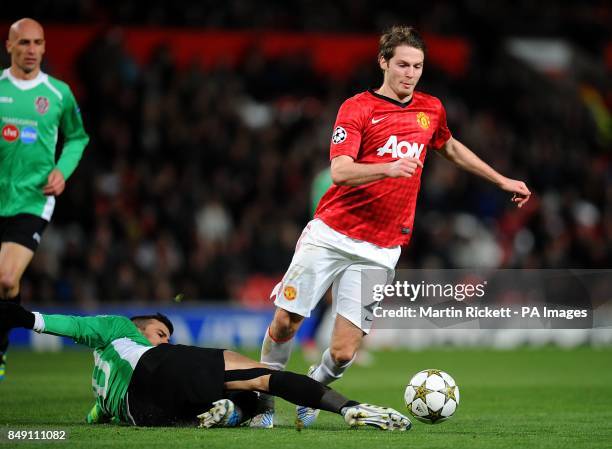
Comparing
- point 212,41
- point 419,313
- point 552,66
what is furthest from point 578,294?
point 552,66

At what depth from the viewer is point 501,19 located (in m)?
22.4

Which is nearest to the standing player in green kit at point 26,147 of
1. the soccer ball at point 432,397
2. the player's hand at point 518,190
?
the soccer ball at point 432,397

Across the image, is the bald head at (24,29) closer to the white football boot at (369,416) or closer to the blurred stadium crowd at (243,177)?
the white football boot at (369,416)

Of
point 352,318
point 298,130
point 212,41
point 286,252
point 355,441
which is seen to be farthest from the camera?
point 212,41

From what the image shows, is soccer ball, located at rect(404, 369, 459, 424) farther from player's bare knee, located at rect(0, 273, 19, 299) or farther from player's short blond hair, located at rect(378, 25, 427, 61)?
player's bare knee, located at rect(0, 273, 19, 299)

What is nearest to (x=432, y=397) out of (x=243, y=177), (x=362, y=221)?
(x=362, y=221)

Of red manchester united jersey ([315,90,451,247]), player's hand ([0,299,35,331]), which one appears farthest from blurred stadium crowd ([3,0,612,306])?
red manchester united jersey ([315,90,451,247])

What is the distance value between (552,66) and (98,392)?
18093 millimetres

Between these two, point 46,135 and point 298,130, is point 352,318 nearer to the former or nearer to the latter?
point 46,135

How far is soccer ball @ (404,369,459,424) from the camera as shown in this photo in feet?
22.9

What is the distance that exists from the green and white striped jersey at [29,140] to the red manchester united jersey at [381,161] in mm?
2188

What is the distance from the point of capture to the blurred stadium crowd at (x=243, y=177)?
625 inches

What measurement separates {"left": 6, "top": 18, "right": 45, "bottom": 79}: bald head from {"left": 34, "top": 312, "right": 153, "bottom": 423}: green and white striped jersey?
219 centimetres

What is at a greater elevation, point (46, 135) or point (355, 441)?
point (46, 135)
